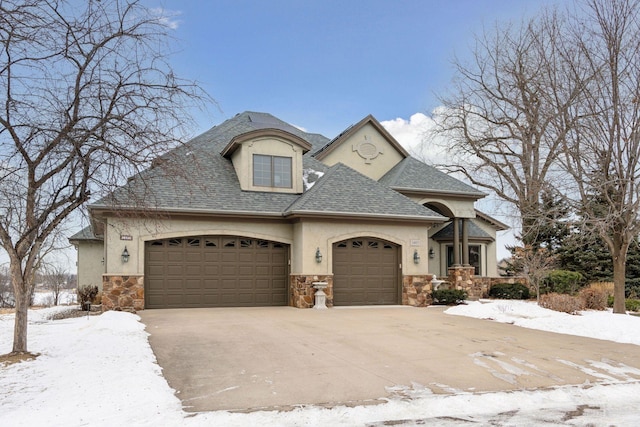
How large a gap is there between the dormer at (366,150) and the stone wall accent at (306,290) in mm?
6872

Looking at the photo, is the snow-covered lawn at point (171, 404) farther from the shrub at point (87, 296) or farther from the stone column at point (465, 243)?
the stone column at point (465, 243)

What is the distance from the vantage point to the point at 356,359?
8508 mm

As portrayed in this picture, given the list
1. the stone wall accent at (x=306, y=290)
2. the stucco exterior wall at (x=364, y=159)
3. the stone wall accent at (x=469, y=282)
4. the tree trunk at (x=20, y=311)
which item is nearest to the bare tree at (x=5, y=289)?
the stone wall accent at (x=306, y=290)

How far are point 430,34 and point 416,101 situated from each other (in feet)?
43.6

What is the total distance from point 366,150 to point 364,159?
0.43 meters

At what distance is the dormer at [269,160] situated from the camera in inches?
712

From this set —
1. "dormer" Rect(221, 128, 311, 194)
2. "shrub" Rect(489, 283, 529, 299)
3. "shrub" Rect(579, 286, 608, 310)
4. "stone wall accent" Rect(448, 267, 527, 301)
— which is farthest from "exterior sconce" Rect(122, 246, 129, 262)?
"shrub" Rect(489, 283, 529, 299)

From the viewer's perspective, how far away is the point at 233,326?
1203 centimetres

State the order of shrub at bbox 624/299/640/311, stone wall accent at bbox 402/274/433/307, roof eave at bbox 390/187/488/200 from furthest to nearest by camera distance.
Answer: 1. roof eave at bbox 390/187/488/200
2. stone wall accent at bbox 402/274/433/307
3. shrub at bbox 624/299/640/311

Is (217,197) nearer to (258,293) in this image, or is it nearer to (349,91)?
(258,293)

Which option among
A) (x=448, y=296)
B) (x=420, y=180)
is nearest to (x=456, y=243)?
(x=420, y=180)

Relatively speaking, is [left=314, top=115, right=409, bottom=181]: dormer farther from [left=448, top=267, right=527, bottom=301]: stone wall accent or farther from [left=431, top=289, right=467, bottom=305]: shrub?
[left=431, top=289, right=467, bottom=305]: shrub

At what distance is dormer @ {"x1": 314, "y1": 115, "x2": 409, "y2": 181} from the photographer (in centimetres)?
2266

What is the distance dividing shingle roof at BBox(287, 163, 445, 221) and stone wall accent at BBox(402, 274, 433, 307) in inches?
85.7
